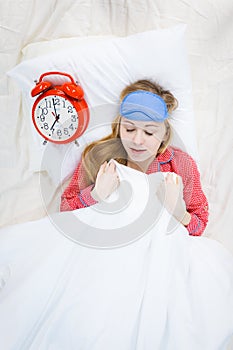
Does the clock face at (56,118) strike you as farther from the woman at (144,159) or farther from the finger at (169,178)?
the finger at (169,178)

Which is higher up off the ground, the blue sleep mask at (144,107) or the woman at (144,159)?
the blue sleep mask at (144,107)

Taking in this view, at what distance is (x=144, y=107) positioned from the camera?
1.21 meters

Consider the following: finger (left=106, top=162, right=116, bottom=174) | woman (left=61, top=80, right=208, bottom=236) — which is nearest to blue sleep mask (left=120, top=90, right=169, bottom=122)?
woman (left=61, top=80, right=208, bottom=236)

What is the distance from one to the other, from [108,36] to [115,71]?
0.54 ft

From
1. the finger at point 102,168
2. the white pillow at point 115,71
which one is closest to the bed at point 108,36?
the white pillow at point 115,71

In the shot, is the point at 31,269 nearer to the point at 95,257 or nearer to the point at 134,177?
the point at 95,257

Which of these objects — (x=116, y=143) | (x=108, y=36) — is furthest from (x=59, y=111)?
(x=108, y=36)

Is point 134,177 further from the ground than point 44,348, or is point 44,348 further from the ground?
point 134,177

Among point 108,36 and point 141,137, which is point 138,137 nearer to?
point 141,137

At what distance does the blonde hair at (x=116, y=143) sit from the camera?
4.32 feet

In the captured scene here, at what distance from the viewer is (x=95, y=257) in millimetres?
1134

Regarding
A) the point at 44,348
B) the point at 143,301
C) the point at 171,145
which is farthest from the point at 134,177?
the point at 44,348

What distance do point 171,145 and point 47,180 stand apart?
0.35m

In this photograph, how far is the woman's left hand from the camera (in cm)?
123
